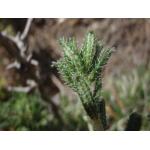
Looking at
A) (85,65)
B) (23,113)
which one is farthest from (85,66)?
(23,113)

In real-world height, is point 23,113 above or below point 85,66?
below

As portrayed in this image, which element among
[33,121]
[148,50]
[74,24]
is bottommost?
[33,121]

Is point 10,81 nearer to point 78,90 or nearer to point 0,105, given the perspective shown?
point 0,105

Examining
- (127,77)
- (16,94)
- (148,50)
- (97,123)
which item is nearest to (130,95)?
(127,77)

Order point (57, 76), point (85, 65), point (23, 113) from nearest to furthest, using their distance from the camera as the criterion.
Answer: point (85, 65) < point (23, 113) < point (57, 76)

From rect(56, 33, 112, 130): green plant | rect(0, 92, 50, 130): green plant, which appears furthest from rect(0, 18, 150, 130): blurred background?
rect(56, 33, 112, 130): green plant

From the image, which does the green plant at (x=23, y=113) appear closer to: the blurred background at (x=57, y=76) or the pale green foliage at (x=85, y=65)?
the blurred background at (x=57, y=76)

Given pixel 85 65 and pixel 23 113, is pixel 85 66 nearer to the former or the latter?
pixel 85 65

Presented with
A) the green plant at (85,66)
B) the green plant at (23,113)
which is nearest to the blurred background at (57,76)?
the green plant at (23,113)

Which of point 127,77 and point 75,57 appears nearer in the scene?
point 75,57
